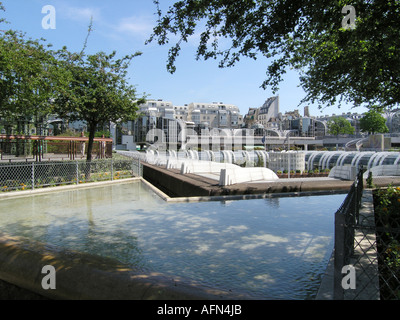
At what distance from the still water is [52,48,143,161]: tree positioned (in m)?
7.86

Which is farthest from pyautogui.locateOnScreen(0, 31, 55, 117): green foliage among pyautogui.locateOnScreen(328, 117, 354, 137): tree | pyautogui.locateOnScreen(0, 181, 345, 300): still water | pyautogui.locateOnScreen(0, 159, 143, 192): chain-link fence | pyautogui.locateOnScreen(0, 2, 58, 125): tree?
pyautogui.locateOnScreen(328, 117, 354, 137): tree

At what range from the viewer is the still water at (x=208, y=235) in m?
4.02

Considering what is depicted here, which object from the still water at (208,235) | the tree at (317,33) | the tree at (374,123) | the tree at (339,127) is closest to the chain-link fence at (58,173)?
the still water at (208,235)

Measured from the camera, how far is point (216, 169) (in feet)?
56.1

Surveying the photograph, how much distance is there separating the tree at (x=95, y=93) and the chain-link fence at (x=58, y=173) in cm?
280

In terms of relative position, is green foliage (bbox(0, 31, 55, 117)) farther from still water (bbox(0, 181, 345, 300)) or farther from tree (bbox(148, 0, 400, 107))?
tree (bbox(148, 0, 400, 107))

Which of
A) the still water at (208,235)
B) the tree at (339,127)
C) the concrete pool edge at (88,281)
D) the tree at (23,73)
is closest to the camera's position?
the concrete pool edge at (88,281)

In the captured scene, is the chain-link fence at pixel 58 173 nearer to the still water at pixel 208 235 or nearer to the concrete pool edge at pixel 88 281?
the still water at pixel 208 235

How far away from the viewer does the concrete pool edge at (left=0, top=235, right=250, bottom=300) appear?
8.91 feet

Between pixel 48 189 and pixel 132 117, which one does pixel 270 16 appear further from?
pixel 132 117
